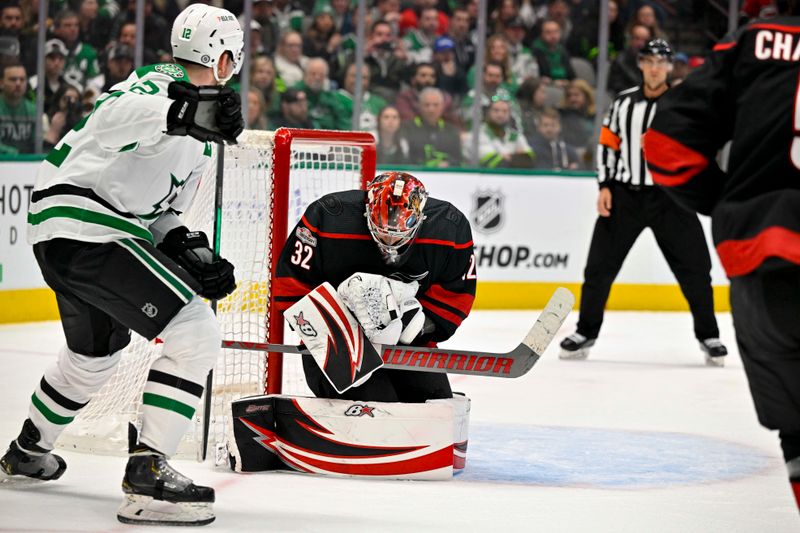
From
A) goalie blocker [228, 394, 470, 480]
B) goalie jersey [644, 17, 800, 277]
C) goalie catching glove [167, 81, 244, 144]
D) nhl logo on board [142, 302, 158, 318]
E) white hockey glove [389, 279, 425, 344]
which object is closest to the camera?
goalie jersey [644, 17, 800, 277]

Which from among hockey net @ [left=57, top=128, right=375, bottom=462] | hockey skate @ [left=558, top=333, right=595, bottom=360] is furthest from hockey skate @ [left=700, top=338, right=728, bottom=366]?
hockey net @ [left=57, top=128, right=375, bottom=462]

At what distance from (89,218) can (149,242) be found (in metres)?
0.15

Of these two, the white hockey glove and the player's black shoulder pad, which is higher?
the player's black shoulder pad

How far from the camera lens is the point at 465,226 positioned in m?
3.72

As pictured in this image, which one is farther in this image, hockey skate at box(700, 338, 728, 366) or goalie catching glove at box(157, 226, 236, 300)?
hockey skate at box(700, 338, 728, 366)

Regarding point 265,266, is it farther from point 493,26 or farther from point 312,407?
point 493,26

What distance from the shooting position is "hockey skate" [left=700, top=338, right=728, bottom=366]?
595cm

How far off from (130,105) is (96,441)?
1.23 m

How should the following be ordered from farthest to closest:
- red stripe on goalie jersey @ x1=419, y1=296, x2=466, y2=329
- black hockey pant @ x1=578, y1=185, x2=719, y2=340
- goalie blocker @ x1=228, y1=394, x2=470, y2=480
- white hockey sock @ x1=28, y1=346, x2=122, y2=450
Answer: black hockey pant @ x1=578, y1=185, x2=719, y2=340 → red stripe on goalie jersey @ x1=419, y1=296, x2=466, y2=329 → goalie blocker @ x1=228, y1=394, x2=470, y2=480 → white hockey sock @ x1=28, y1=346, x2=122, y2=450

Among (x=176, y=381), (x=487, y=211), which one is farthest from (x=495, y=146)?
(x=176, y=381)

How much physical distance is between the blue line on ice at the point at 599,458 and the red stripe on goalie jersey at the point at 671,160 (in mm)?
1354

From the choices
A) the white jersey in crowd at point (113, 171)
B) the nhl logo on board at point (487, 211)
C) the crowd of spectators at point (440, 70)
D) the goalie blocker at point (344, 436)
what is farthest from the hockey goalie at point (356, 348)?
the crowd of spectators at point (440, 70)

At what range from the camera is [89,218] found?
9.73 feet

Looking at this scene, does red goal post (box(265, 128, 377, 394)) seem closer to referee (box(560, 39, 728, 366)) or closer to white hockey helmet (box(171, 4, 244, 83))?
white hockey helmet (box(171, 4, 244, 83))
